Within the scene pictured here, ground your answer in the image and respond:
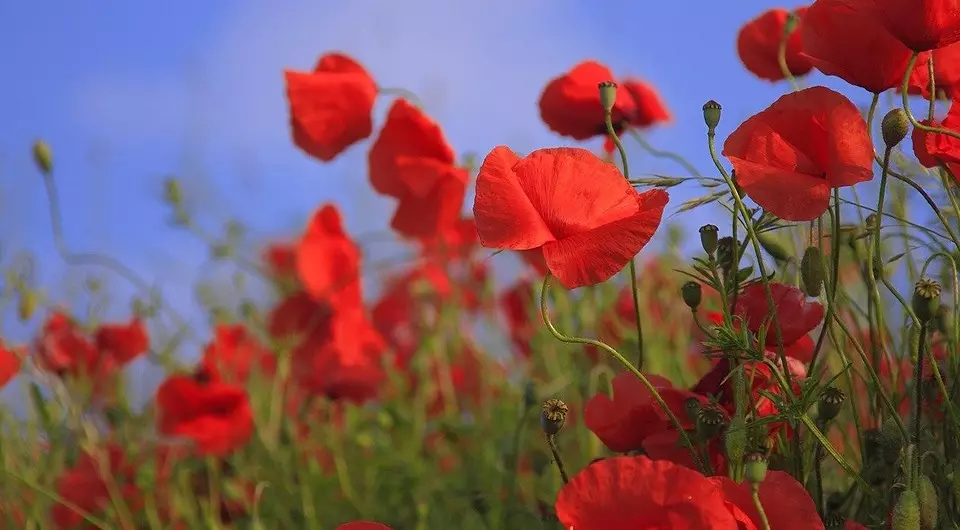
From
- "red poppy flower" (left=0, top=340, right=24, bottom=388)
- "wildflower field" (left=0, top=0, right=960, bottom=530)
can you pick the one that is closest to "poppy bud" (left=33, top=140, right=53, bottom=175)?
"wildflower field" (left=0, top=0, right=960, bottom=530)

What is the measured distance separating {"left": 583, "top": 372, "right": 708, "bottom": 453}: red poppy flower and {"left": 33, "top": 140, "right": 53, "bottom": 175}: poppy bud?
891mm

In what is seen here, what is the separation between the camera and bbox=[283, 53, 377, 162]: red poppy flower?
1.22 meters

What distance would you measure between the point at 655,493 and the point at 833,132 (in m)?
0.27

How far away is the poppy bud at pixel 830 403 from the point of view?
2.70 feet

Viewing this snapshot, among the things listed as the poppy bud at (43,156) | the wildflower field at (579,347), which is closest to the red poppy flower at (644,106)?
the wildflower field at (579,347)

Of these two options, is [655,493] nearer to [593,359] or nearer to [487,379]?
[593,359]

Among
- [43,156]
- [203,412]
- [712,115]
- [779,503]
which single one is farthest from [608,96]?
[203,412]

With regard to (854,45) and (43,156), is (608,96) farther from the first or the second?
(43,156)

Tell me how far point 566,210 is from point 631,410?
0.61 ft

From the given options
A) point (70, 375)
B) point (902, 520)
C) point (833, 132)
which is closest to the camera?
point (902, 520)

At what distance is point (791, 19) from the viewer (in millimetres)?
1037

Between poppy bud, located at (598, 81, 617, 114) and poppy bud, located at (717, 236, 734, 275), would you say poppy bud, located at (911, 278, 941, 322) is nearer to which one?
poppy bud, located at (717, 236, 734, 275)

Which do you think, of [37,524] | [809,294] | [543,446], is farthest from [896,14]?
[37,524]

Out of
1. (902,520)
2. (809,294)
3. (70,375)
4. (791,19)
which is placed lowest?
(70,375)
